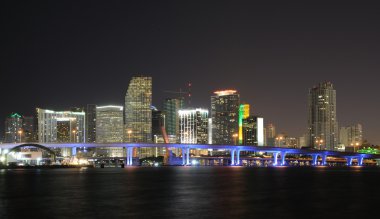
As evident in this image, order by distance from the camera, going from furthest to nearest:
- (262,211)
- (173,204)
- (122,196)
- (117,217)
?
(122,196), (173,204), (262,211), (117,217)

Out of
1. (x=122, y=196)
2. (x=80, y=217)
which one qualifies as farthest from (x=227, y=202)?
(x=80, y=217)

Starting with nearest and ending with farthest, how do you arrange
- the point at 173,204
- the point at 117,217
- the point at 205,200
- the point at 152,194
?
the point at 117,217 < the point at 173,204 < the point at 205,200 < the point at 152,194

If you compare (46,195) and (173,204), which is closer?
(173,204)

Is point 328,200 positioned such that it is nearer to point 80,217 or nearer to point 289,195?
point 289,195

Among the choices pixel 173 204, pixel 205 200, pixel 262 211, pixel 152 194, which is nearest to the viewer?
pixel 262 211

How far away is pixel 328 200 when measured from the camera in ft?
200

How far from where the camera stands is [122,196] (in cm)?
6350

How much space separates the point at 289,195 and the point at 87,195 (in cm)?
2259

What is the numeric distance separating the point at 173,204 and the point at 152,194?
13.1 m

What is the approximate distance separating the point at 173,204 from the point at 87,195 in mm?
13039

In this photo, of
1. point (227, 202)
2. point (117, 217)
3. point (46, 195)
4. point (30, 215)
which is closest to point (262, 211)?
point (227, 202)

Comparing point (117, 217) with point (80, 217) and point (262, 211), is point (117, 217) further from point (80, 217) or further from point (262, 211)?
point (262, 211)

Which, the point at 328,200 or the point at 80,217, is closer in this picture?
the point at 80,217

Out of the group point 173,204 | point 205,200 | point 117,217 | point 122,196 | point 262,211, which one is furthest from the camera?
point 122,196
